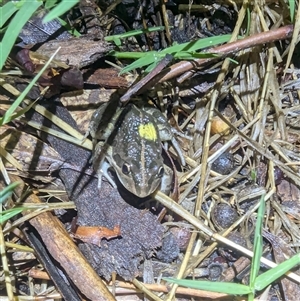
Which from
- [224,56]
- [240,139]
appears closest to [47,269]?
[240,139]

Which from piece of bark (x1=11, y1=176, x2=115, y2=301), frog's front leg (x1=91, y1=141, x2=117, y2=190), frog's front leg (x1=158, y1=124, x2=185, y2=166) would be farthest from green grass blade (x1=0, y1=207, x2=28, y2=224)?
frog's front leg (x1=158, y1=124, x2=185, y2=166)

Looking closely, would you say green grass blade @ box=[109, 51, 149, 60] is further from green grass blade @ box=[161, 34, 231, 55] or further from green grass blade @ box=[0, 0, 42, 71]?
green grass blade @ box=[0, 0, 42, 71]

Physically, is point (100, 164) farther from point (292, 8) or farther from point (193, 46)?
point (292, 8)

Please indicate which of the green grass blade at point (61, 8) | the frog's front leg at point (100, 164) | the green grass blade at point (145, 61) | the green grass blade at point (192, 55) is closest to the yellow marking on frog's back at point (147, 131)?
the frog's front leg at point (100, 164)

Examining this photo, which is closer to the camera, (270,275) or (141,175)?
(270,275)

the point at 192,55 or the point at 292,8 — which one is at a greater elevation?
the point at 292,8

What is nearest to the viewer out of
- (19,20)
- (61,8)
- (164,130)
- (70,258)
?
(61,8)

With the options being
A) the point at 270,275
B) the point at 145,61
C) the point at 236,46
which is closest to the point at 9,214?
the point at 145,61

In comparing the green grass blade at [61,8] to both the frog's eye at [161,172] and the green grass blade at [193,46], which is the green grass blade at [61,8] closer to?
the green grass blade at [193,46]
